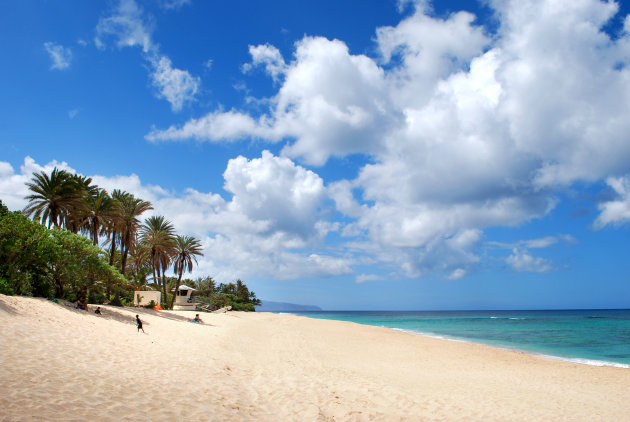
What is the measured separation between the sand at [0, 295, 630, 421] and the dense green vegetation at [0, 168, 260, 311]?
3.66 m

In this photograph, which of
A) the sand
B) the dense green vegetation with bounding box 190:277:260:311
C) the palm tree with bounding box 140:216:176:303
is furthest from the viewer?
the dense green vegetation with bounding box 190:277:260:311

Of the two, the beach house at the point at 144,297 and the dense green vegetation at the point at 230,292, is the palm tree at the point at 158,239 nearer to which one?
the beach house at the point at 144,297

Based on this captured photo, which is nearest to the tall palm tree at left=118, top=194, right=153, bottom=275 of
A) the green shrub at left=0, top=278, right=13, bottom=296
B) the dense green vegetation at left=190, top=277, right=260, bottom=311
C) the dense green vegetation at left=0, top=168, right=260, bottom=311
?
the dense green vegetation at left=0, top=168, right=260, bottom=311

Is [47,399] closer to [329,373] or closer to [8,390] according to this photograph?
[8,390]

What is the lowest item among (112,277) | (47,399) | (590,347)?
(590,347)

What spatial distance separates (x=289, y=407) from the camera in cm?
936

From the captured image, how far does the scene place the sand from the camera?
7.51 meters

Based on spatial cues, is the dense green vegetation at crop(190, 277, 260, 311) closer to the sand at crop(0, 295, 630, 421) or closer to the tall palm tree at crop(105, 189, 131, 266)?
the tall palm tree at crop(105, 189, 131, 266)

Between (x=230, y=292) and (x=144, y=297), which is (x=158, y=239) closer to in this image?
(x=144, y=297)

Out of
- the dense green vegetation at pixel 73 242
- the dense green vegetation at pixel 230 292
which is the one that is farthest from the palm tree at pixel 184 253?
the dense green vegetation at pixel 230 292

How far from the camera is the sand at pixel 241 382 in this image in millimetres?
7512

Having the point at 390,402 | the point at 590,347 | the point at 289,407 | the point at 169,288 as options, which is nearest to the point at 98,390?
the point at 289,407

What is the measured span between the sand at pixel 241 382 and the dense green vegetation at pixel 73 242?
144 inches

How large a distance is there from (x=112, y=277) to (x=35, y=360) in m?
16.2
